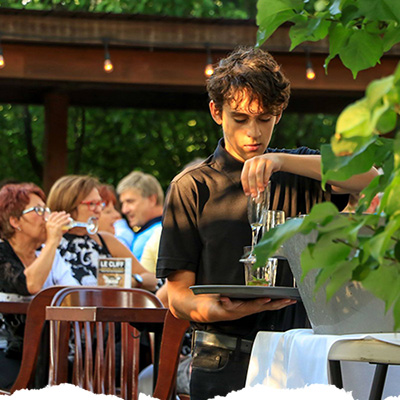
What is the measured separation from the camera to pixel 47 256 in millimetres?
4848

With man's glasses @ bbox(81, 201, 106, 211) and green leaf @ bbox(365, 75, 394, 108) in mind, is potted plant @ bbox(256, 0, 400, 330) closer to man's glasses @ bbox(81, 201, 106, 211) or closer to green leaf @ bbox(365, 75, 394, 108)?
green leaf @ bbox(365, 75, 394, 108)

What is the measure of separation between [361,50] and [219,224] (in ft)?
4.28

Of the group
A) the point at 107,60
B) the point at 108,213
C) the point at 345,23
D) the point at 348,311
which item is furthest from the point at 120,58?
the point at 345,23

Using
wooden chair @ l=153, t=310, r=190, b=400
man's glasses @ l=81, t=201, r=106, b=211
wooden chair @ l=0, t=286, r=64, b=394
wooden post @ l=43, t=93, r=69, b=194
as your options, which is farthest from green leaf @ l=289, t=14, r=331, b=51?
wooden post @ l=43, t=93, r=69, b=194

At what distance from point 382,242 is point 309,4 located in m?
0.47

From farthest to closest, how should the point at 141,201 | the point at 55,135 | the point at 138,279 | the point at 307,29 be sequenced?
the point at 55,135 → the point at 141,201 → the point at 138,279 → the point at 307,29

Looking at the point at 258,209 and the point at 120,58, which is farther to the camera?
the point at 120,58

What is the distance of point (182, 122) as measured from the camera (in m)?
14.0

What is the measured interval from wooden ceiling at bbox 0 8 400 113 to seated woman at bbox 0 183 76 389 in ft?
8.12

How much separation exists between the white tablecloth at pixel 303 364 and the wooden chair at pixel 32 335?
2346 millimetres

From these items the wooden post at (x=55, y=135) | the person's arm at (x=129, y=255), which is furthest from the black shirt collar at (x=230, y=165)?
the wooden post at (x=55, y=135)

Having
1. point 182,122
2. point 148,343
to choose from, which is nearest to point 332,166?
point 148,343

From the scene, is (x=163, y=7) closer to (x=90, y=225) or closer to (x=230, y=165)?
(x=90, y=225)

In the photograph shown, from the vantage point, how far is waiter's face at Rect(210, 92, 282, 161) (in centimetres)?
235
